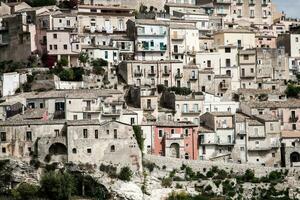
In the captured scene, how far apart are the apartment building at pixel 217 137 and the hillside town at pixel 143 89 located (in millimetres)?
74

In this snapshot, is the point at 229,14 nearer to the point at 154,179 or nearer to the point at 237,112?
the point at 237,112

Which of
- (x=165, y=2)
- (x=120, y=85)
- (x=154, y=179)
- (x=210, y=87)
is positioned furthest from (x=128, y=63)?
(x=165, y=2)

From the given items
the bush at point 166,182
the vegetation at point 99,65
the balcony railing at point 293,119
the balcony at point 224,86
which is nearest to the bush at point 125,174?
the bush at point 166,182

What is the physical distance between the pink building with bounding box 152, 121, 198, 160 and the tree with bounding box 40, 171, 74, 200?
8.53 m

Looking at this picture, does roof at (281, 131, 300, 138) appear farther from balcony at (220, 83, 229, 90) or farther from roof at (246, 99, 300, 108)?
balcony at (220, 83, 229, 90)

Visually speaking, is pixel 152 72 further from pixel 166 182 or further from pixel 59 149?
pixel 59 149

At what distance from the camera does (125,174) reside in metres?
57.7

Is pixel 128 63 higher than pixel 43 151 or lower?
higher

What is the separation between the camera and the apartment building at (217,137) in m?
64.0

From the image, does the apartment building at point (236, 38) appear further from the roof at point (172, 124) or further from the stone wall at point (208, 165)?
the stone wall at point (208, 165)

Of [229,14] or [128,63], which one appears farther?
[229,14]

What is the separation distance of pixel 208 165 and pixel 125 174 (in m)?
6.77

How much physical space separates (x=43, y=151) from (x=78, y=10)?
21.4 metres

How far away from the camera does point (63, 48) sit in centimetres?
7038
